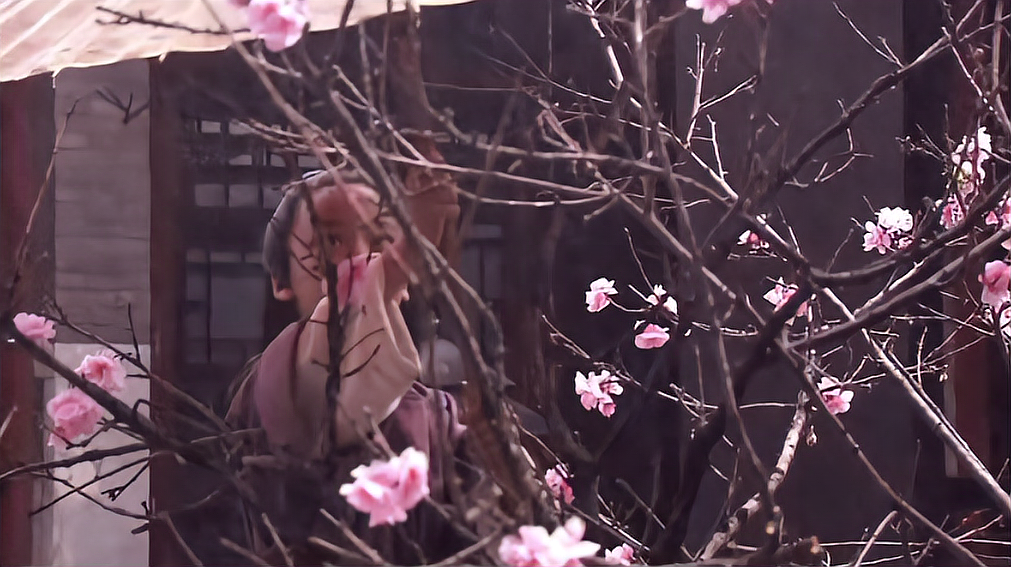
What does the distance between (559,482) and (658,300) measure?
48cm

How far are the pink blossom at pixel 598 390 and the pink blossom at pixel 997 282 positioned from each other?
0.89 meters

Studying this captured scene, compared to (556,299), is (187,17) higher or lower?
higher

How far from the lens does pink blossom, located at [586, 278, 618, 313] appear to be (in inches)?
74.0

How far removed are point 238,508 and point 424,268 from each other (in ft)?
2.36

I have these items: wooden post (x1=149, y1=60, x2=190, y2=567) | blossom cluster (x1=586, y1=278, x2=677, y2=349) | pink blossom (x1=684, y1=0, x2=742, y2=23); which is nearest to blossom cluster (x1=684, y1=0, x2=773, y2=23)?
pink blossom (x1=684, y1=0, x2=742, y2=23)

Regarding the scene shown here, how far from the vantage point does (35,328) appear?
1793 millimetres

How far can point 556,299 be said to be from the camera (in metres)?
1.87

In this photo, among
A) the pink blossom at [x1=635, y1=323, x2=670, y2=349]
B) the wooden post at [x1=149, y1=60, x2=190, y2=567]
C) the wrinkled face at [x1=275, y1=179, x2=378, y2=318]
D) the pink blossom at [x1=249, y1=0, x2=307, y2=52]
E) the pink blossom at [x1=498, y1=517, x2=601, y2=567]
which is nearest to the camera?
the pink blossom at [x1=498, y1=517, x2=601, y2=567]

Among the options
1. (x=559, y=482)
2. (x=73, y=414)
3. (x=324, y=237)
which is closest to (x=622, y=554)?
(x=559, y=482)

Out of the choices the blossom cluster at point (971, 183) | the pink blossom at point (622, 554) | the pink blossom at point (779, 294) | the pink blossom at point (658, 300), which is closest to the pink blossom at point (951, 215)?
the blossom cluster at point (971, 183)

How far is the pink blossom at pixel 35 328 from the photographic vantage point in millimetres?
1786

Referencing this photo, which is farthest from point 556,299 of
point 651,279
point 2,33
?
point 2,33

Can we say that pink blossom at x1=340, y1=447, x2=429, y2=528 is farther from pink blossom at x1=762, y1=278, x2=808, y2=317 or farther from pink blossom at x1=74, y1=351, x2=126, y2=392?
pink blossom at x1=762, y1=278, x2=808, y2=317

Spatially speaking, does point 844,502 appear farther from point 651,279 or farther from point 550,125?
point 550,125
